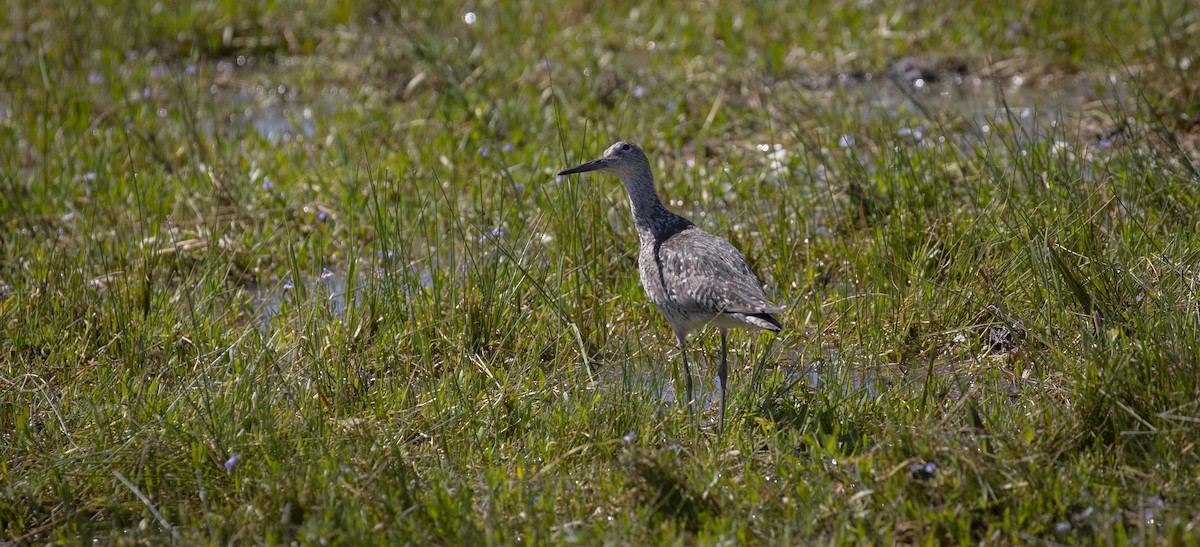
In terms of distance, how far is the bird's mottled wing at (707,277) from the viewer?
496 cm

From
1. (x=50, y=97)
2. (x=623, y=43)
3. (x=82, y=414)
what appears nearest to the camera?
(x=82, y=414)

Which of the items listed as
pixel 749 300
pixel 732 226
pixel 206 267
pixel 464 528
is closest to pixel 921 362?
pixel 749 300

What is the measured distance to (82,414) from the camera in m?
4.86

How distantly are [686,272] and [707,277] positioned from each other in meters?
0.15

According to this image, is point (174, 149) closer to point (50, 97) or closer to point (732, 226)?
point (50, 97)

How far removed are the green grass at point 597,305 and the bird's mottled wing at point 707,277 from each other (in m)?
0.34

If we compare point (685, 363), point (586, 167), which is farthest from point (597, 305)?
point (685, 363)

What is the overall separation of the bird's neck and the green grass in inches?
9.5

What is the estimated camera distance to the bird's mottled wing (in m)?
4.96

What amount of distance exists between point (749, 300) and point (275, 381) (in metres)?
1.93

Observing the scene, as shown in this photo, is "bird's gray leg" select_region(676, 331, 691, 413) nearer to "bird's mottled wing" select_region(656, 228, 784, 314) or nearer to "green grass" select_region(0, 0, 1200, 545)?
"green grass" select_region(0, 0, 1200, 545)

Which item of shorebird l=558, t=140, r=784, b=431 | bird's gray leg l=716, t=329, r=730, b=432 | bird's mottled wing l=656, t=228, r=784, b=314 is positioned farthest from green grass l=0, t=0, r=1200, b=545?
bird's mottled wing l=656, t=228, r=784, b=314

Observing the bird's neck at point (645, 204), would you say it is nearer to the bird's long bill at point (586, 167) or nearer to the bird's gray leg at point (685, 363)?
the bird's long bill at point (586, 167)

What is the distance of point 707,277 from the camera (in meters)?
5.20
